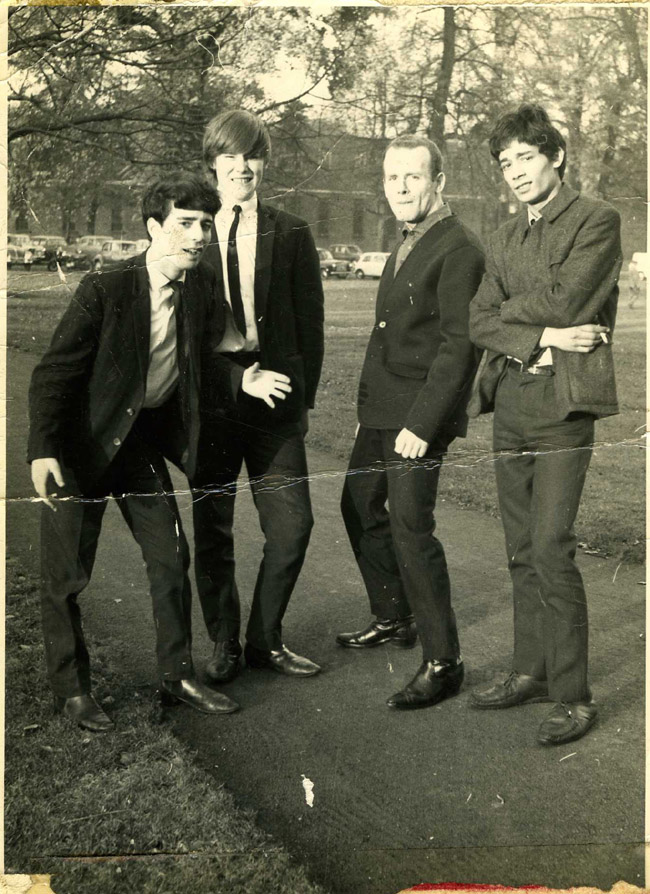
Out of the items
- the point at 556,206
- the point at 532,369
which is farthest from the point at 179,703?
the point at 556,206

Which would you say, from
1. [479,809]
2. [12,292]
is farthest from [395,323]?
[479,809]

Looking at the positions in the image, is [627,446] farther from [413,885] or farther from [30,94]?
[30,94]

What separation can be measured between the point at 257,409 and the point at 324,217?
0.74 m

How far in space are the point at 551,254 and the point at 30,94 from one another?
197 cm

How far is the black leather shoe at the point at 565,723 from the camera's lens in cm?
367

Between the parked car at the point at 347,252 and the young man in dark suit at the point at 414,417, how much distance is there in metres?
0.12

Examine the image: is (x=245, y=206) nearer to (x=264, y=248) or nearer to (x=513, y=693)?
(x=264, y=248)

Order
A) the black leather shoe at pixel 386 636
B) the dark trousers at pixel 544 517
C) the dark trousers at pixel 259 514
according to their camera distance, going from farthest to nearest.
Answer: the black leather shoe at pixel 386 636 → the dark trousers at pixel 259 514 → the dark trousers at pixel 544 517

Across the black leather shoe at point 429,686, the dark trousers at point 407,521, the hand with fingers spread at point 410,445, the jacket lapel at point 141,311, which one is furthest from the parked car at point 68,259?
the black leather shoe at point 429,686

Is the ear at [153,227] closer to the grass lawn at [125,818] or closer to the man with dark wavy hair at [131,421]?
the man with dark wavy hair at [131,421]

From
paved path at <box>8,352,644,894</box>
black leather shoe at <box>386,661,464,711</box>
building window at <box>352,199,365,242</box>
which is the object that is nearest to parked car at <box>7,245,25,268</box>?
paved path at <box>8,352,644,894</box>

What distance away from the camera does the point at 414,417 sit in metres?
3.69

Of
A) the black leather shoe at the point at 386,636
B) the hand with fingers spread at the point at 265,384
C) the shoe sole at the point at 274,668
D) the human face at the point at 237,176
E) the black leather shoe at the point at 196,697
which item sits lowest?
the black leather shoe at the point at 196,697

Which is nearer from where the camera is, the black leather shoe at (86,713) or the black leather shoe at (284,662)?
the black leather shoe at (86,713)
